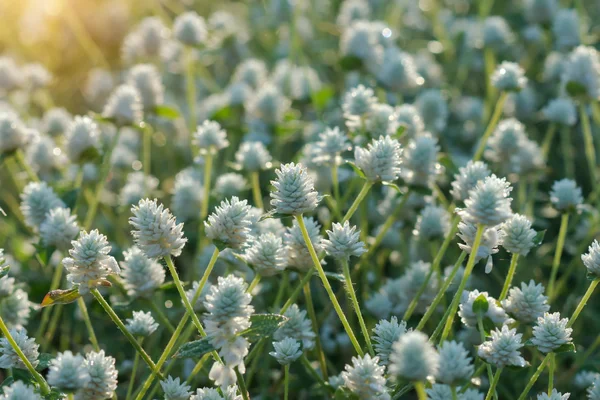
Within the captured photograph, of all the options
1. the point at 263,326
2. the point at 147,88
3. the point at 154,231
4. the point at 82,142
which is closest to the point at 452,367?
the point at 263,326

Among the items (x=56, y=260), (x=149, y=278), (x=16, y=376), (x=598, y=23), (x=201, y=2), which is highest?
(x=201, y=2)

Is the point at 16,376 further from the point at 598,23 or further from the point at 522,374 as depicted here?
the point at 598,23

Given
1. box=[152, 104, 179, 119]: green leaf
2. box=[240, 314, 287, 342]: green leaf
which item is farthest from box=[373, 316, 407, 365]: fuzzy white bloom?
box=[152, 104, 179, 119]: green leaf

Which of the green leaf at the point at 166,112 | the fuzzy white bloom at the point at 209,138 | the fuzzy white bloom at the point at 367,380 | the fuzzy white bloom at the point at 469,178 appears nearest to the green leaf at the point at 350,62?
the green leaf at the point at 166,112

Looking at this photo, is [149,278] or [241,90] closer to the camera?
[149,278]

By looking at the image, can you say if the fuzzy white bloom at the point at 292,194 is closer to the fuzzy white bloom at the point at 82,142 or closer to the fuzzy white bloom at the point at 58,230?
the fuzzy white bloom at the point at 58,230

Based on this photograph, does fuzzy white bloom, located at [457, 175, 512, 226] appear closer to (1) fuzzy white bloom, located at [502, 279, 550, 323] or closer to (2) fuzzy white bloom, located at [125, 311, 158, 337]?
(1) fuzzy white bloom, located at [502, 279, 550, 323]

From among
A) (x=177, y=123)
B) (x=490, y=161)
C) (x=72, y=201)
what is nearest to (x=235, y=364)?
(x=72, y=201)
